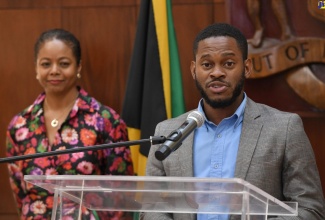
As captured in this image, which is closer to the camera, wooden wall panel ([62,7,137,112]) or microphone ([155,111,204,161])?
microphone ([155,111,204,161])

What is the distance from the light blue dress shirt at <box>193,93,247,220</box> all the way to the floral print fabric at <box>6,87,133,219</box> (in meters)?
1.08

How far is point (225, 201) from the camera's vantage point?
2.40 meters

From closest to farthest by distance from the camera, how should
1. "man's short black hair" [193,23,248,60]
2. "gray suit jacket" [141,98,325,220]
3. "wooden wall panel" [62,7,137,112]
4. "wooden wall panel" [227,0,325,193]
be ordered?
"gray suit jacket" [141,98,325,220] → "man's short black hair" [193,23,248,60] → "wooden wall panel" [227,0,325,193] → "wooden wall panel" [62,7,137,112]

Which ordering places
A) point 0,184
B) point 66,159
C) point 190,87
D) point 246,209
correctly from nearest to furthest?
point 246,209 → point 66,159 → point 190,87 → point 0,184

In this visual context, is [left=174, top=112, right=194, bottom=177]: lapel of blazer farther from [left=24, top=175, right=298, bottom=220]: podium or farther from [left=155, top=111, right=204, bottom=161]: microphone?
[left=155, top=111, right=204, bottom=161]: microphone

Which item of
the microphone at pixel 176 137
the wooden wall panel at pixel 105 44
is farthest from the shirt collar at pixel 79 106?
the microphone at pixel 176 137

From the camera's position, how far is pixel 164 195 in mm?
2438

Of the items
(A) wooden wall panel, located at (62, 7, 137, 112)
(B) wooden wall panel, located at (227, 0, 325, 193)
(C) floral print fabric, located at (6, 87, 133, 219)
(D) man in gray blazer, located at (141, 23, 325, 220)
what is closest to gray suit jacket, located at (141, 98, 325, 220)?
(D) man in gray blazer, located at (141, 23, 325, 220)

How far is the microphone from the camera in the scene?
2.23m

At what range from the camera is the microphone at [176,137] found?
7.32 ft

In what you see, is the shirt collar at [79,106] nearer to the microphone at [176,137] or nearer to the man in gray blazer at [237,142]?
the man in gray blazer at [237,142]

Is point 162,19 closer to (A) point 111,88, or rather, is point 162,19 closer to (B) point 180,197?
(A) point 111,88

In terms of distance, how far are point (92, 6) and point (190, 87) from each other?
79 centimetres

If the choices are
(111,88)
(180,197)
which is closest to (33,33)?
(111,88)
